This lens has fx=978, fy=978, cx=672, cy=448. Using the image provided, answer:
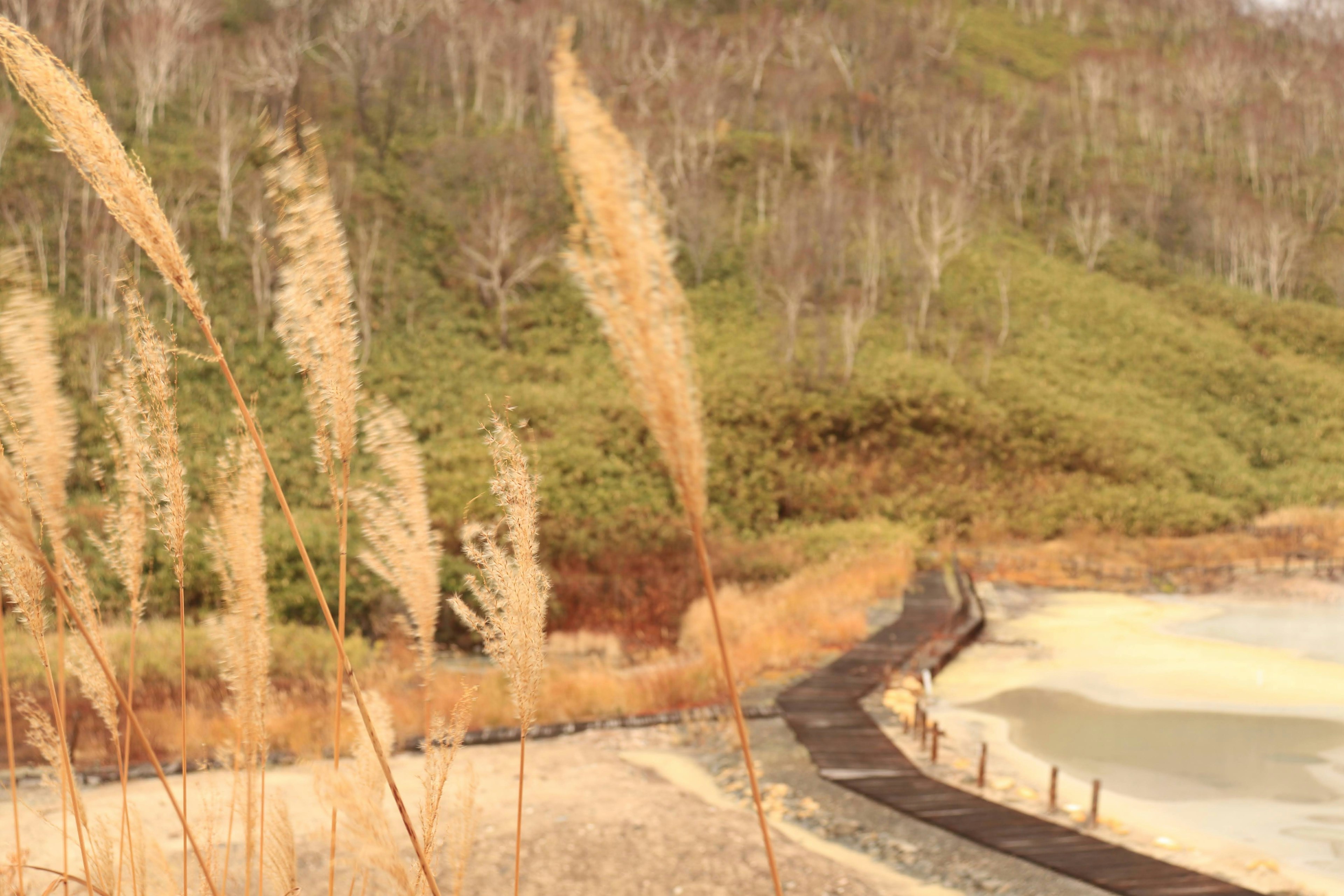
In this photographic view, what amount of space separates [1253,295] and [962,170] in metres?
13.6

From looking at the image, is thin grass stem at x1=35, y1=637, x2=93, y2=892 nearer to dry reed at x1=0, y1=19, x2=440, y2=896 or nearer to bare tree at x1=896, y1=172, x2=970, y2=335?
dry reed at x1=0, y1=19, x2=440, y2=896

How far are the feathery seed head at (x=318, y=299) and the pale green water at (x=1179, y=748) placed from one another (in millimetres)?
7283

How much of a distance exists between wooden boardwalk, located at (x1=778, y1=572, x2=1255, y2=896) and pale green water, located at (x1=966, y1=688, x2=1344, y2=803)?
137 centimetres

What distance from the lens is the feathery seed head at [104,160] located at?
112 centimetres

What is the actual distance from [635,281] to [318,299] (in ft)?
1.89

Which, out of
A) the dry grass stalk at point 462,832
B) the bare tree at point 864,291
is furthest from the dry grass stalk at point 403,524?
the bare tree at point 864,291

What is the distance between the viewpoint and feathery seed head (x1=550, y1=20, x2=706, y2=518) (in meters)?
0.98

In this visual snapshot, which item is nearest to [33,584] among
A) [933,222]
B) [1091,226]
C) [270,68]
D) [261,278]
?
[261,278]

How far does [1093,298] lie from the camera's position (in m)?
38.2

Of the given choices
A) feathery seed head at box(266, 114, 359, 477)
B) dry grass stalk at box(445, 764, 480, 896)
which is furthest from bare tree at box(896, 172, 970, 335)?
feathery seed head at box(266, 114, 359, 477)

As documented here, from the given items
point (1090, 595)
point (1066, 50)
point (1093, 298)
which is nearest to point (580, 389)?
point (1090, 595)

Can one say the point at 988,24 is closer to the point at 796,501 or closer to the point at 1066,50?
the point at 1066,50

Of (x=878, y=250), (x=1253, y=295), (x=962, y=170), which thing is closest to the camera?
(x=878, y=250)

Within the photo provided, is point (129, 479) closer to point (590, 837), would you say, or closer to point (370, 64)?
point (590, 837)
